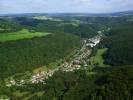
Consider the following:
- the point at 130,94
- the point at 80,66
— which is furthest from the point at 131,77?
the point at 80,66

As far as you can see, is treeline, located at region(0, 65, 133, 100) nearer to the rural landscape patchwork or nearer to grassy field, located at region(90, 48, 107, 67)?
the rural landscape patchwork

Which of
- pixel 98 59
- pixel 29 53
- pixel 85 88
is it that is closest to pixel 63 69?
pixel 98 59

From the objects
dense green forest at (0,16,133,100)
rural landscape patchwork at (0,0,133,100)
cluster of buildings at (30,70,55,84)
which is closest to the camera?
dense green forest at (0,16,133,100)

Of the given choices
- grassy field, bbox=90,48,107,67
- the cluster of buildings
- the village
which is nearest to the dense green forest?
grassy field, bbox=90,48,107,67

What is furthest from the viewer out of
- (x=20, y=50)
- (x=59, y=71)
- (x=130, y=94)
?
(x=20, y=50)

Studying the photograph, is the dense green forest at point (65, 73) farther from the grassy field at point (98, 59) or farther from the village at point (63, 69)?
the village at point (63, 69)

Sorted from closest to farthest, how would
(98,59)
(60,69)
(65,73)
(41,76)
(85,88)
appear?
(85,88) → (65,73) → (41,76) → (60,69) → (98,59)

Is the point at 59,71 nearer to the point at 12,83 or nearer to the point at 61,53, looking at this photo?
the point at 12,83

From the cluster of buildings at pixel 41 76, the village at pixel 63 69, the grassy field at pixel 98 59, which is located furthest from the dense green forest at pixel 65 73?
the village at pixel 63 69

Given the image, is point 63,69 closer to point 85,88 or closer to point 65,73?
point 65,73
